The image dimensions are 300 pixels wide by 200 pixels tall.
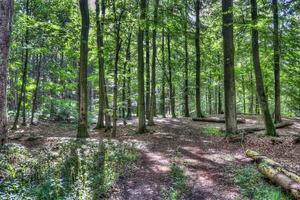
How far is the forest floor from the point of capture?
6.38 m

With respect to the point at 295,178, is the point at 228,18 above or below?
above

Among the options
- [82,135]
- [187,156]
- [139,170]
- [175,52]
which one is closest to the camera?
[139,170]

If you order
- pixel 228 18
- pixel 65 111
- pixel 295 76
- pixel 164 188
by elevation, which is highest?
pixel 228 18

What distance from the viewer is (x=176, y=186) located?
6.53 metres

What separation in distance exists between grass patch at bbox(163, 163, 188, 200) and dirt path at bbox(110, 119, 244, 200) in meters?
0.13

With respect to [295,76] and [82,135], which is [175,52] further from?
[82,135]

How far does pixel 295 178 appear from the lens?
616 cm

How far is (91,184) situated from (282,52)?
13.9 m

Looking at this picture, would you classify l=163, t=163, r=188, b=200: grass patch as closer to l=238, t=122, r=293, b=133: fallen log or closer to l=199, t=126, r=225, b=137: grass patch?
l=199, t=126, r=225, b=137: grass patch

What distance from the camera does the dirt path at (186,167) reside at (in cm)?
627

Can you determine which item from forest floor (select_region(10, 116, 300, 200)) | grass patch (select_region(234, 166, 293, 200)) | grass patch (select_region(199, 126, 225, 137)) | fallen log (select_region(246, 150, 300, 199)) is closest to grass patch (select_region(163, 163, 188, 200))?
forest floor (select_region(10, 116, 300, 200))

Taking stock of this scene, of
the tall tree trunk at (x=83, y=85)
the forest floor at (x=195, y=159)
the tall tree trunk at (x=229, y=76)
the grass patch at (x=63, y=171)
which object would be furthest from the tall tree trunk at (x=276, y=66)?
the grass patch at (x=63, y=171)

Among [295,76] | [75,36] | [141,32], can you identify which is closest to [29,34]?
[75,36]

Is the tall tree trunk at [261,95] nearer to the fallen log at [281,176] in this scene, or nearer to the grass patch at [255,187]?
the fallen log at [281,176]
